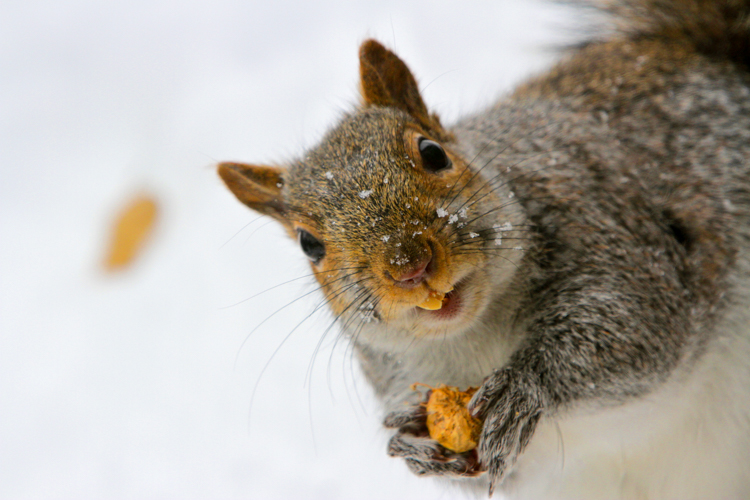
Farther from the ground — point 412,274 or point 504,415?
point 412,274

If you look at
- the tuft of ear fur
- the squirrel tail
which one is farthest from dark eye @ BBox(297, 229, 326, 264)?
the squirrel tail

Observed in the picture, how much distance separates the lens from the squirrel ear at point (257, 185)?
157cm

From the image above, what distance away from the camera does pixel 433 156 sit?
4.60ft

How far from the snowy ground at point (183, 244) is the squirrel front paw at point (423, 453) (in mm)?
528

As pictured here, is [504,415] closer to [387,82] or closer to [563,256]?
[563,256]

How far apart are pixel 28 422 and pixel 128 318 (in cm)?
53

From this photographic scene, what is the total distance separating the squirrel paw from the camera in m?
1.31

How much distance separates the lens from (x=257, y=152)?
121 inches

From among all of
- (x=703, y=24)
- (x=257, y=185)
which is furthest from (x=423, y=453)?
(x=703, y=24)

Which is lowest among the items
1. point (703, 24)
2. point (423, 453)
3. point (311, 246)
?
point (423, 453)

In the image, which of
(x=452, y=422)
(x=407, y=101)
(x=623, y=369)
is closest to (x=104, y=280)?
(x=407, y=101)

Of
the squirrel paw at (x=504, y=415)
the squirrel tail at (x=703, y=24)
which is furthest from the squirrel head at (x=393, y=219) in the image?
the squirrel tail at (x=703, y=24)

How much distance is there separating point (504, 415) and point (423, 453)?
0.61 feet

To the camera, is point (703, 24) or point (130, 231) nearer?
point (703, 24)
